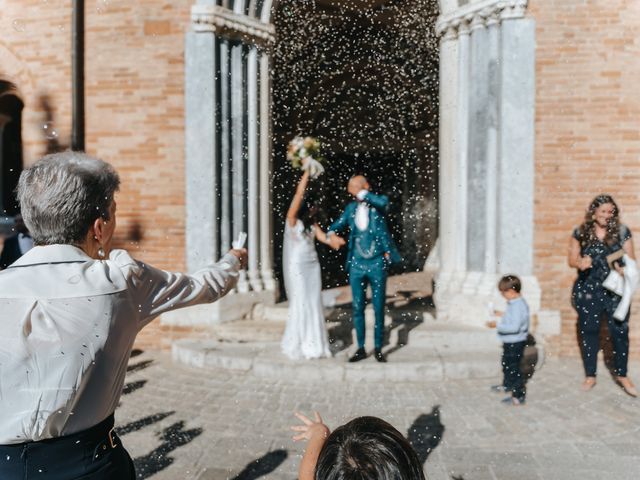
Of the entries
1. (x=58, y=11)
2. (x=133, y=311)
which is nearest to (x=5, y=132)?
(x=58, y=11)

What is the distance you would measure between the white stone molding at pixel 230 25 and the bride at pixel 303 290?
2.65 meters

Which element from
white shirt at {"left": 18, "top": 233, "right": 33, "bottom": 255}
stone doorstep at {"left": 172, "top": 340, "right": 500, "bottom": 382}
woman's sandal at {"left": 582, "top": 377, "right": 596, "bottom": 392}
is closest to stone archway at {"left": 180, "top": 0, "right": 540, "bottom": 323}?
stone doorstep at {"left": 172, "top": 340, "right": 500, "bottom": 382}

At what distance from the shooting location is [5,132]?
8711 millimetres

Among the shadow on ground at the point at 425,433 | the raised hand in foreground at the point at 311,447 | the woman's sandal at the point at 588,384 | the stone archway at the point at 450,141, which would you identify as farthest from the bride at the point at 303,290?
the raised hand in foreground at the point at 311,447

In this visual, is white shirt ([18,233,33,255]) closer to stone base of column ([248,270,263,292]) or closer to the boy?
stone base of column ([248,270,263,292])

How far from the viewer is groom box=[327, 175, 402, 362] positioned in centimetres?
580

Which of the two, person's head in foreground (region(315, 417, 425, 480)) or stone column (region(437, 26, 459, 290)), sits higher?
stone column (region(437, 26, 459, 290))

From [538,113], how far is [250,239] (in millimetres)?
3978

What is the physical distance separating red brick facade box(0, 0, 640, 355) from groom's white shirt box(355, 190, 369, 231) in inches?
91.4

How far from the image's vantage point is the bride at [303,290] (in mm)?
6164

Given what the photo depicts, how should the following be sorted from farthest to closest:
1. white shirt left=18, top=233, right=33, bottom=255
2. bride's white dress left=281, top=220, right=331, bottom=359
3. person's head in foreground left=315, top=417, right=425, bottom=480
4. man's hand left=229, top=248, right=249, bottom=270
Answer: white shirt left=18, top=233, right=33, bottom=255 < bride's white dress left=281, top=220, right=331, bottom=359 < man's hand left=229, top=248, right=249, bottom=270 < person's head in foreground left=315, top=417, right=425, bottom=480

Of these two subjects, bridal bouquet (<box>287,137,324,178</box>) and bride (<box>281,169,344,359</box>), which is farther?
bride (<box>281,169,344,359</box>)

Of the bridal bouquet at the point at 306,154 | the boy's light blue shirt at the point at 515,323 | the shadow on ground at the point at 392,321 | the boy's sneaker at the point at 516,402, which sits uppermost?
the bridal bouquet at the point at 306,154

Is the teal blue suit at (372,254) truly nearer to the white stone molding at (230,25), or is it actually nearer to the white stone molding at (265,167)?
the white stone molding at (265,167)
